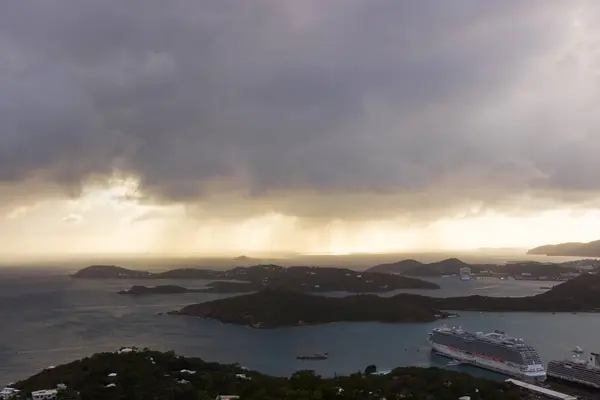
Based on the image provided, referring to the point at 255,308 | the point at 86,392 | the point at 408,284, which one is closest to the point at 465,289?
the point at 408,284

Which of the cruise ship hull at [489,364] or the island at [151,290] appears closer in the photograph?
the cruise ship hull at [489,364]

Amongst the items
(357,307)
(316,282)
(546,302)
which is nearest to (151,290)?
(316,282)

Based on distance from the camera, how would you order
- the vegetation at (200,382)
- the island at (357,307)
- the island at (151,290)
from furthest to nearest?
1. the island at (151,290)
2. the island at (357,307)
3. the vegetation at (200,382)

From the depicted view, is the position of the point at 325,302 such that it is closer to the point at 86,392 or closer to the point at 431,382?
the point at 431,382

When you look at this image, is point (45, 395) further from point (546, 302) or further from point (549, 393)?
point (546, 302)

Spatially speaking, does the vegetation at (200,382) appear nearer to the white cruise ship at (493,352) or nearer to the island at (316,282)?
the white cruise ship at (493,352)

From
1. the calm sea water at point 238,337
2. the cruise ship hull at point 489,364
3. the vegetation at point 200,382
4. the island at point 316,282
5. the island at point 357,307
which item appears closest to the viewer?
the vegetation at point 200,382

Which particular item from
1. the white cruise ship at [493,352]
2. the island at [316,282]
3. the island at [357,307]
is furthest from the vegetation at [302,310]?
the island at [316,282]
